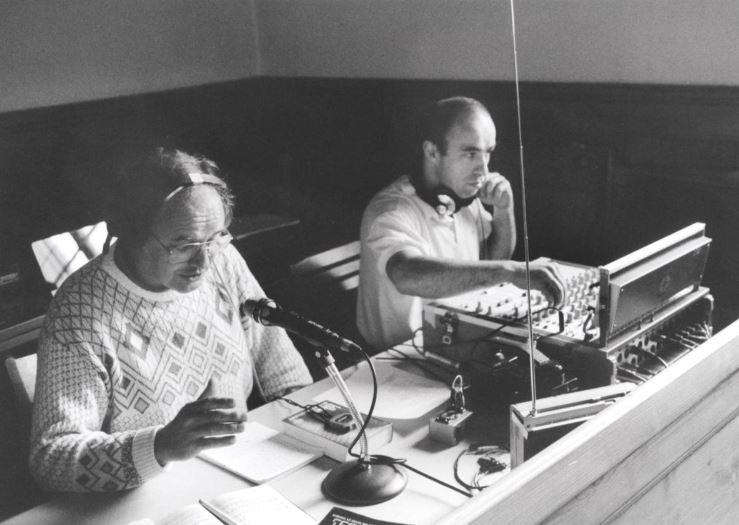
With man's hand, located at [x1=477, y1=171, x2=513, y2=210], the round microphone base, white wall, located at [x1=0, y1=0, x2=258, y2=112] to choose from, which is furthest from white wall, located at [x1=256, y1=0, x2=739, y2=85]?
the round microphone base

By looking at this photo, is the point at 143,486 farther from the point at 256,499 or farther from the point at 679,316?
the point at 679,316

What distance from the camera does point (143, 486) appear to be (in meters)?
1.46

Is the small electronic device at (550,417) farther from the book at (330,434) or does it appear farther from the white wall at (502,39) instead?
the white wall at (502,39)

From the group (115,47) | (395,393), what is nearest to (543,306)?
(395,393)

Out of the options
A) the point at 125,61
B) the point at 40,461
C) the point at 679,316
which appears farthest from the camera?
the point at 125,61

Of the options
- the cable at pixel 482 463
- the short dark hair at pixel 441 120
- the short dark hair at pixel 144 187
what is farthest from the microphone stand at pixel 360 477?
the short dark hair at pixel 441 120

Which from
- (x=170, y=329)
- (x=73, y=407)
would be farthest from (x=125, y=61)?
(x=73, y=407)

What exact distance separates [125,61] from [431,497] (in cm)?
308

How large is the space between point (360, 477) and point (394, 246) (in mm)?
970

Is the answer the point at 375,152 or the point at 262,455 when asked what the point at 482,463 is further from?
the point at 375,152

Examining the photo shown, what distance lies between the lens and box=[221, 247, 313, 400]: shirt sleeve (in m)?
2.05

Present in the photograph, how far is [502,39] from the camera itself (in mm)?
3082

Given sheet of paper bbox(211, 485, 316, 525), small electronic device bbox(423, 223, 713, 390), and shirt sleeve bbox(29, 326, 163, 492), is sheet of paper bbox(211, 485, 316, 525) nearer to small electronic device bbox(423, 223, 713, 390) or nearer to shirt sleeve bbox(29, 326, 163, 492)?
shirt sleeve bbox(29, 326, 163, 492)

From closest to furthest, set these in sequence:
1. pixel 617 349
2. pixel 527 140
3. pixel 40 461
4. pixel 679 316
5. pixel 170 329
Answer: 1. pixel 40 461
2. pixel 617 349
3. pixel 170 329
4. pixel 679 316
5. pixel 527 140
